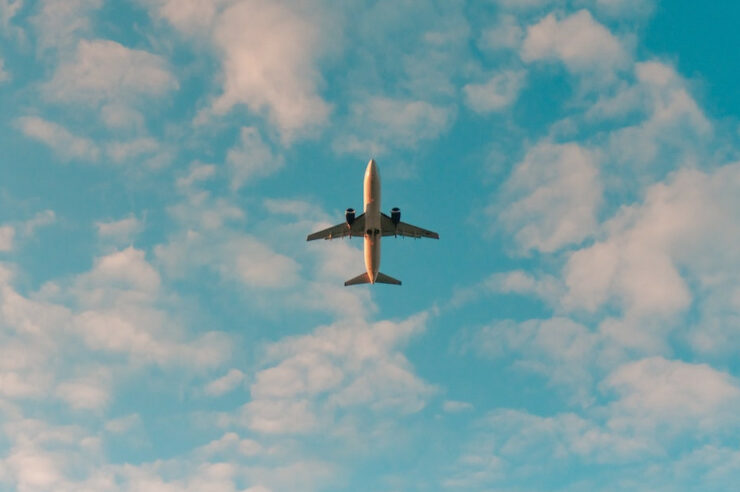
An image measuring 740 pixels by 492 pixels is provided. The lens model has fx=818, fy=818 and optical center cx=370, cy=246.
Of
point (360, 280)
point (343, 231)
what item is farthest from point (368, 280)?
point (343, 231)

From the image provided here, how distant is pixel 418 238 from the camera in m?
127

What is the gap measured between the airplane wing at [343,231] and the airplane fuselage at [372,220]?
10.3 feet

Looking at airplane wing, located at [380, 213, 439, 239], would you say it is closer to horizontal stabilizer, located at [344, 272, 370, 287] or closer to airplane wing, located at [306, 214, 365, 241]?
airplane wing, located at [306, 214, 365, 241]

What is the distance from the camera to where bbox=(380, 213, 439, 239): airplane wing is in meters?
123

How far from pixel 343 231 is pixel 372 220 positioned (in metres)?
9.29

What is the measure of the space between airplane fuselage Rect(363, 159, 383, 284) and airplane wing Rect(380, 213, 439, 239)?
2.18m

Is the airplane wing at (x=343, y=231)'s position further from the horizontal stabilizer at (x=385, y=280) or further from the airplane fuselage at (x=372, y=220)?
the horizontal stabilizer at (x=385, y=280)

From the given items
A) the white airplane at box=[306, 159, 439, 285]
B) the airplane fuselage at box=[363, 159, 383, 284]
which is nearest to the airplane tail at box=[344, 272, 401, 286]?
the white airplane at box=[306, 159, 439, 285]

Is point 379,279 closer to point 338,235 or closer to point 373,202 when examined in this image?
point 338,235

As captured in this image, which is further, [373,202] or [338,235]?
[338,235]

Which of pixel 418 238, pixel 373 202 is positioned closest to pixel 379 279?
pixel 418 238

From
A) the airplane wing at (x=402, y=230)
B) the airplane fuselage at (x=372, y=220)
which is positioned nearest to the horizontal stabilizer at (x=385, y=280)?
the airplane fuselage at (x=372, y=220)

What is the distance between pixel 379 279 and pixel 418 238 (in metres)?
9.50

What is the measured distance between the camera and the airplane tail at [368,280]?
130m
